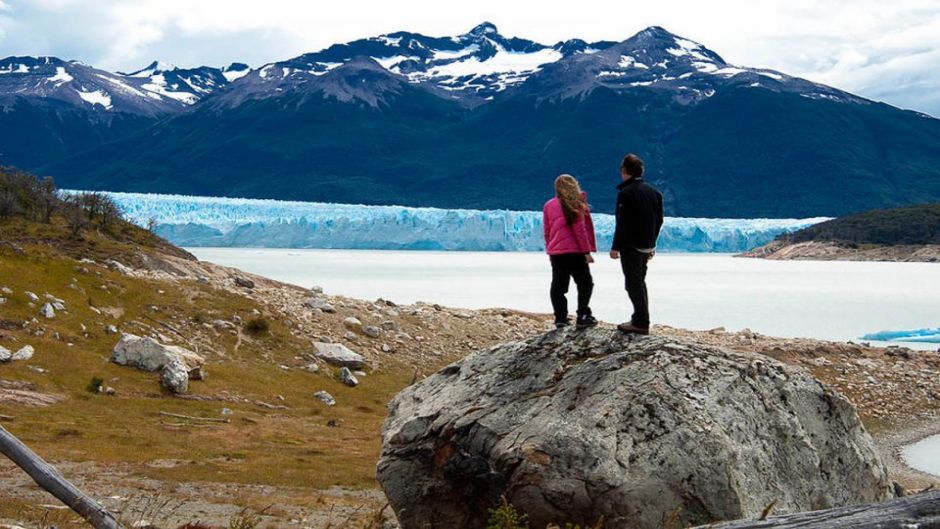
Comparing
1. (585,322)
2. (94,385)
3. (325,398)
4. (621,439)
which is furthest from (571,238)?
Answer: (325,398)

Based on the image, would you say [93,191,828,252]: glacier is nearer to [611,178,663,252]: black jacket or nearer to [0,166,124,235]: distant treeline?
[0,166,124,235]: distant treeline

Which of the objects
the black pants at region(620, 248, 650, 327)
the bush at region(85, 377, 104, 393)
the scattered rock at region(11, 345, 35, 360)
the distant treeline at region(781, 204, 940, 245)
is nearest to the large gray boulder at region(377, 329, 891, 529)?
the black pants at region(620, 248, 650, 327)

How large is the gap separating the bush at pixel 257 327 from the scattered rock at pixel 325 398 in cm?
474

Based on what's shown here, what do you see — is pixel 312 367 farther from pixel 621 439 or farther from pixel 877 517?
pixel 877 517

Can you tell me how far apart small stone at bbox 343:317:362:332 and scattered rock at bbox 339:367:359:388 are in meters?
3.77

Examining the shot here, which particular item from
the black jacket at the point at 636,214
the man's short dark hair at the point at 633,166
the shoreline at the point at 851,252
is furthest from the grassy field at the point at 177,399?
the shoreline at the point at 851,252

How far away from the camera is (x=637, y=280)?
11.2 metres

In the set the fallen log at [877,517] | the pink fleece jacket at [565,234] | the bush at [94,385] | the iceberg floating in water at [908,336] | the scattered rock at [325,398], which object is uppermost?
the pink fleece jacket at [565,234]

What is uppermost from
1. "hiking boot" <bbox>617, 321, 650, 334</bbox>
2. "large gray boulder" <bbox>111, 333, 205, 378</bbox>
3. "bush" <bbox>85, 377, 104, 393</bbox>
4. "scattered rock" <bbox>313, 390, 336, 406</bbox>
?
"hiking boot" <bbox>617, 321, 650, 334</bbox>

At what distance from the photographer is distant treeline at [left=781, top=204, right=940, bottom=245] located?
147 metres

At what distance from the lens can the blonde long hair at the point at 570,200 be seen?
1120 centimetres

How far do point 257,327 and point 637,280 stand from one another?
23.3 meters

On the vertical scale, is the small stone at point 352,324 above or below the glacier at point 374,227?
below

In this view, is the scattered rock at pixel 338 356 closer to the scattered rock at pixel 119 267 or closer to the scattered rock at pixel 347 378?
the scattered rock at pixel 347 378
